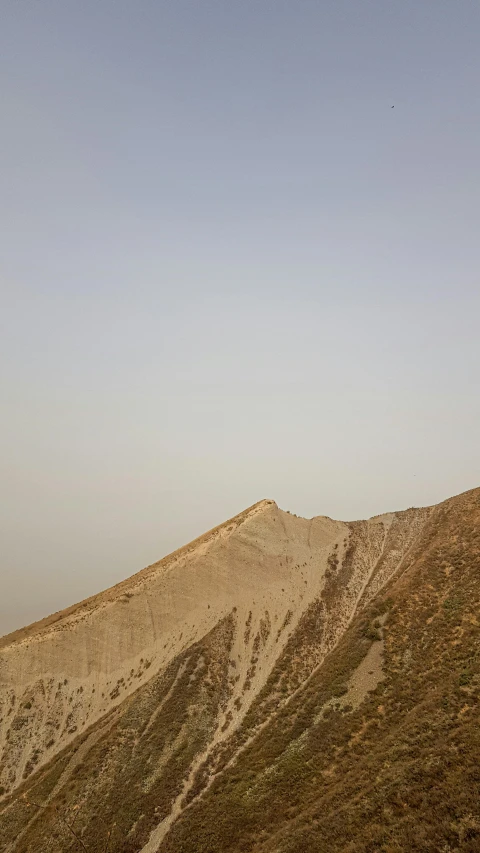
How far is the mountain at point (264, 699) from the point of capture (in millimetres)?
24234

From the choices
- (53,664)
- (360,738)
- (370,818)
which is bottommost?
(360,738)

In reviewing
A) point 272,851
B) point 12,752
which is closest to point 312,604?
point 272,851

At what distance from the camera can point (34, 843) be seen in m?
32.9

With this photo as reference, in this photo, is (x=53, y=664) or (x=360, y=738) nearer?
(x=360, y=738)

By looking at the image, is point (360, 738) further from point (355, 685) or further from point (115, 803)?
point (115, 803)

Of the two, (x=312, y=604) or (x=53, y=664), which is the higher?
(x=53, y=664)

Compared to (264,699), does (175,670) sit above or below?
above

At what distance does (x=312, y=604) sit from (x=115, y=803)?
30.2 m

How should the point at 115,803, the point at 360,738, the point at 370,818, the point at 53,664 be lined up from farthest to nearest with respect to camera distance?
the point at 53,664
the point at 115,803
the point at 360,738
the point at 370,818

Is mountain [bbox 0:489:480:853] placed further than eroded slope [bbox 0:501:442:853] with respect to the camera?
No

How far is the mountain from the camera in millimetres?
24234

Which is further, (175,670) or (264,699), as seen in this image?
(175,670)

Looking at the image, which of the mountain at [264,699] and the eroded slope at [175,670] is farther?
the eroded slope at [175,670]

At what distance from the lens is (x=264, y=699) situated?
42.2m
